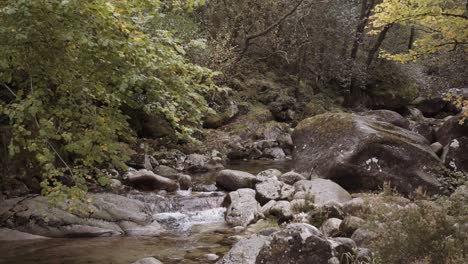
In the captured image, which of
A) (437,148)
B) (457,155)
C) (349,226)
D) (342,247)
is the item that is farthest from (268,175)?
(342,247)

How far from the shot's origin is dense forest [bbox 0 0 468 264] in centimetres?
460

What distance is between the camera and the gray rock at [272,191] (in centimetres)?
1066

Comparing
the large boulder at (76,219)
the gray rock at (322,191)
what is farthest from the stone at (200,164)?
the large boulder at (76,219)

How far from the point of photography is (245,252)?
6543 millimetres

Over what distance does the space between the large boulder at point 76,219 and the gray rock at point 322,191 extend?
3.42 m

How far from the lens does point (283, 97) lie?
2362 centimetres

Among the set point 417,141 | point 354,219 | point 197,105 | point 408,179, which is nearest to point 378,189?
point 408,179

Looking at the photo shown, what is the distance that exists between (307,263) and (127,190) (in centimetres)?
691

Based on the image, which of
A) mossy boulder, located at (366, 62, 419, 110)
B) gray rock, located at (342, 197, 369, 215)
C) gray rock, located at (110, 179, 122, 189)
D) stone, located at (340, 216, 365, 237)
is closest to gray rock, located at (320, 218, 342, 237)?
stone, located at (340, 216, 365, 237)

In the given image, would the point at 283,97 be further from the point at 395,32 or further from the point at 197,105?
the point at 197,105

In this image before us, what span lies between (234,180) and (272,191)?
1.53 metres

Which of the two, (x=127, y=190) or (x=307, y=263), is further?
(x=127, y=190)

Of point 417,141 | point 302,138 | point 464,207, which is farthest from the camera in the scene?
point 302,138

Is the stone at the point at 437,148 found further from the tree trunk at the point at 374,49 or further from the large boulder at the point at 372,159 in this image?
the tree trunk at the point at 374,49
